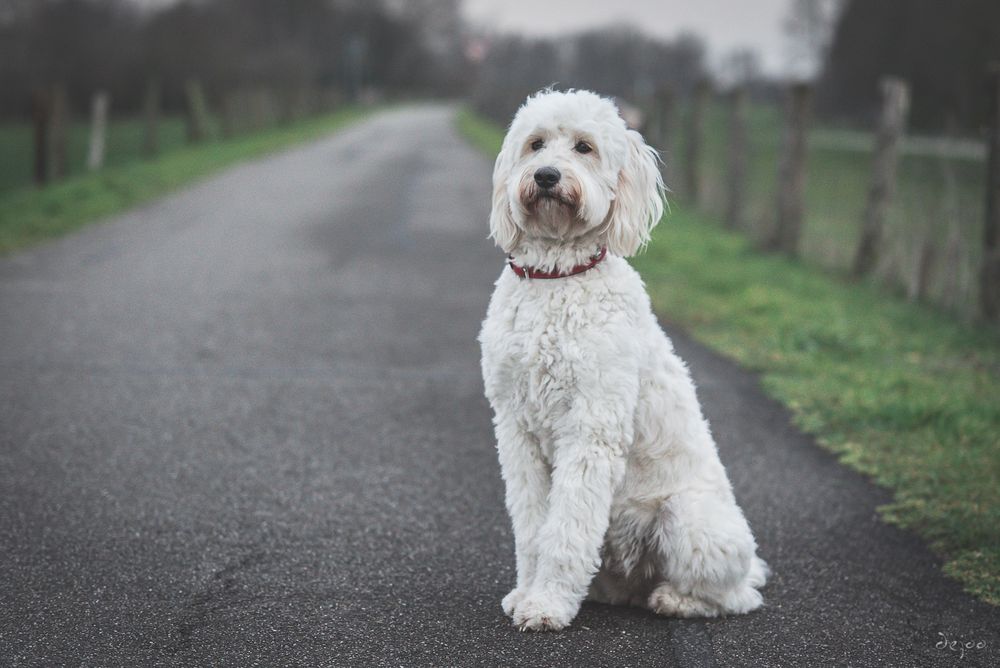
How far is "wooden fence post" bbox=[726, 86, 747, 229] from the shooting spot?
14664mm

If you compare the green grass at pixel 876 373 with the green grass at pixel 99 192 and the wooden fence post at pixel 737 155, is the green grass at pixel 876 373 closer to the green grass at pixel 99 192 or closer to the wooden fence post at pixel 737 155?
the wooden fence post at pixel 737 155

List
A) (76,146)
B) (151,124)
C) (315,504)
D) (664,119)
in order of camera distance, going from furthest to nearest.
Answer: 1. (76,146)
2. (151,124)
3. (664,119)
4. (315,504)

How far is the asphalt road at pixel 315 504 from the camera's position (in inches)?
137

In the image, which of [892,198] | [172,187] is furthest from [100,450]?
[172,187]

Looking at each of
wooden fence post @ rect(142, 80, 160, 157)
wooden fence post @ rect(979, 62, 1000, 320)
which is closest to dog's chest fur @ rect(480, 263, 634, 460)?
wooden fence post @ rect(979, 62, 1000, 320)

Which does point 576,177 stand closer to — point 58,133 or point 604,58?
point 58,133

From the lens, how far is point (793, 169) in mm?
12352

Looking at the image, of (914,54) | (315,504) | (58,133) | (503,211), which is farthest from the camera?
(914,54)

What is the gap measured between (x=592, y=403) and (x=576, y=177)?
2.68ft

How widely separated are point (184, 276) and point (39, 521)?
20.0 ft

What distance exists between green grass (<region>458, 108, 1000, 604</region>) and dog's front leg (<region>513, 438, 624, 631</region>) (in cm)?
Result: 167

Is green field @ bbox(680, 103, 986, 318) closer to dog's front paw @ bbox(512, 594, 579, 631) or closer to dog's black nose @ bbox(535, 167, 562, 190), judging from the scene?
dog's black nose @ bbox(535, 167, 562, 190)

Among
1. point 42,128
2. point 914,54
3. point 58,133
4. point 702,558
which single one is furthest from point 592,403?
point 914,54

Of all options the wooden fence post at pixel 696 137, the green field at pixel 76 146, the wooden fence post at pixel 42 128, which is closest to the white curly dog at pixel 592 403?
the wooden fence post at pixel 696 137
